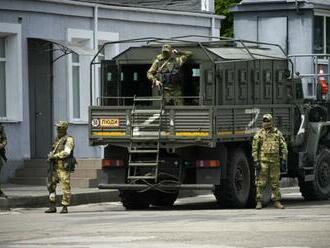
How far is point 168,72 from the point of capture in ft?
75.2

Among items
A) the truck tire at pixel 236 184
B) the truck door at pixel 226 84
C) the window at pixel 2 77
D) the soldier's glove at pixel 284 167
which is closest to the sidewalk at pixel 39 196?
the window at pixel 2 77

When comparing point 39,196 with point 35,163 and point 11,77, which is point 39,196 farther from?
point 11,77

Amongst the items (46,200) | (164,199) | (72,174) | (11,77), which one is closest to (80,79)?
(11,77)

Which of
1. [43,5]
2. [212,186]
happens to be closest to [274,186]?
[212,186]

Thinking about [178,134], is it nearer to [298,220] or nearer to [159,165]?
[159,165]

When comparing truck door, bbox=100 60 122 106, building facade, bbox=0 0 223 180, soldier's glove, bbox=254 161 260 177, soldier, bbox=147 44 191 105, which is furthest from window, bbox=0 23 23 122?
soldier's glove, bbox=254 161 260 177

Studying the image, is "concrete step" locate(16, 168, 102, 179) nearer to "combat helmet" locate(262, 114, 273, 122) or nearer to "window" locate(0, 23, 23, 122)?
"window" locate(0, 23, 23, 122)

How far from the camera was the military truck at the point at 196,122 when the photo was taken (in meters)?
22.2

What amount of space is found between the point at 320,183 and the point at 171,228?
831 cm

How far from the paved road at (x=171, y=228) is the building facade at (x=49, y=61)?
687 cm

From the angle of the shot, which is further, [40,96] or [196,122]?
[40,96]

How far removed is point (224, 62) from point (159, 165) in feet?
7.50

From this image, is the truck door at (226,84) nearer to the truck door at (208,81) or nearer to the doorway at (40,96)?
the truck door at (208,81)

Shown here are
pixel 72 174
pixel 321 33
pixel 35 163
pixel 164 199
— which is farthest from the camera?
pixel 321 33
